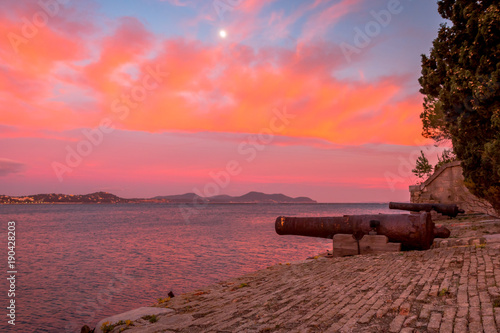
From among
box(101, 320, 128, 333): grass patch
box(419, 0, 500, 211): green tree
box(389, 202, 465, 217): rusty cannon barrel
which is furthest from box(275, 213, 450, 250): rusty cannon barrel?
box(389, 202, 465, 217): rusty cannon barrel

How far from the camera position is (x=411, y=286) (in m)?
5.70

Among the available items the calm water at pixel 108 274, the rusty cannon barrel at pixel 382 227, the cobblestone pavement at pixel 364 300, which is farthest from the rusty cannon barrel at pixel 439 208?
the cobblestone pavement at pixel 364 300

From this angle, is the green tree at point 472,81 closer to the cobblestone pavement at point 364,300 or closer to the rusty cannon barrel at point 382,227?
the rusty cannon barrel at point 382,227

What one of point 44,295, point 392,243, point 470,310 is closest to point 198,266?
point 44,295

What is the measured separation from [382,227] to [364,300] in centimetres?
516

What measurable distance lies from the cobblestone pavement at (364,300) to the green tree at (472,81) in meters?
5.69

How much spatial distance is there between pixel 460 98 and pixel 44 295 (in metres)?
17.2

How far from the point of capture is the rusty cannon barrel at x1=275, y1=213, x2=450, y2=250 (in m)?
9.33

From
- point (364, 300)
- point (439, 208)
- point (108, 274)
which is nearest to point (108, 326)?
point (364, 300)

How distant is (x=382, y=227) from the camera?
32.5 feet

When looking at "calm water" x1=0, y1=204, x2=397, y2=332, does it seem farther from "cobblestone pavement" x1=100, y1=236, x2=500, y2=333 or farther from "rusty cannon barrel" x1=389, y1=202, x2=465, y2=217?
"rusty cannon barrel" x1=389, y1=202, x2=465, y2=217

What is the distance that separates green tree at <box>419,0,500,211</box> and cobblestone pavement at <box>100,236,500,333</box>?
5.69m

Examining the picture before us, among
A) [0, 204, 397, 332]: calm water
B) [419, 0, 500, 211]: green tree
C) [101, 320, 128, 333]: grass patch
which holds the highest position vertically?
[419, 0, 500, 211]: green tree

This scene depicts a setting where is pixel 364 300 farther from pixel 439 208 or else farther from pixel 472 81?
pixel 439 208
